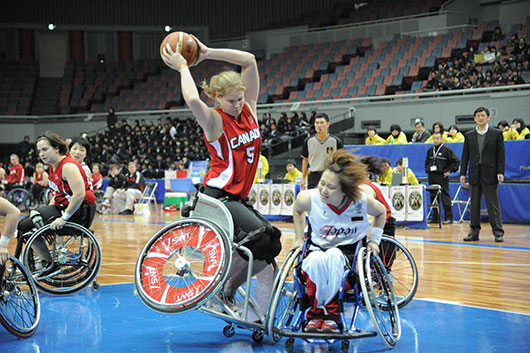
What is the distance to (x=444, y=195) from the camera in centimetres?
1174

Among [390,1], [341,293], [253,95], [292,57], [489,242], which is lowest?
[489,242]

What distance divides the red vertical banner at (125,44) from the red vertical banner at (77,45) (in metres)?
1.67

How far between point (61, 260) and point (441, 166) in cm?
771

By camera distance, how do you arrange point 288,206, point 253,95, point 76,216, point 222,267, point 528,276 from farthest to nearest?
point 288,206, point 528,276, point 76,216, point 253,95, point 222,267

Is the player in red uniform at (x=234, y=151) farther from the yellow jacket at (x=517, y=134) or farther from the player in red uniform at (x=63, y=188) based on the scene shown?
the yellow jacket at (x=517, y=134)

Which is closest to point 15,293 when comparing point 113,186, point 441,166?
point 441,166

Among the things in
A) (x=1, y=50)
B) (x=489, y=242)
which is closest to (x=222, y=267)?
(x=489, y=242)

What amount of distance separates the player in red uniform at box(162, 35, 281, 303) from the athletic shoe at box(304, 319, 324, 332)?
20.1 inches

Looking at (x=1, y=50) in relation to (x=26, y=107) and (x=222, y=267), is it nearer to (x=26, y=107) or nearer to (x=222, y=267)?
(x=26, y=107)

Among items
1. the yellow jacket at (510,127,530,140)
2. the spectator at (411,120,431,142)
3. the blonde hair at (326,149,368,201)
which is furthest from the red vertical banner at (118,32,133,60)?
the blonde hair at (326,149,368,201)

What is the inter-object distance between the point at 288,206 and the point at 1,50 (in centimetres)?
2222

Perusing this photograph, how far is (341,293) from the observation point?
350 cm

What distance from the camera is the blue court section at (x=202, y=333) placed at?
373cm

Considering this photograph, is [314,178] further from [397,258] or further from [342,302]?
[342,302]
